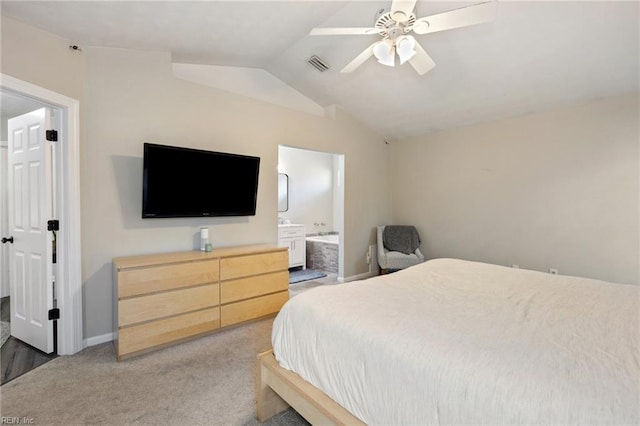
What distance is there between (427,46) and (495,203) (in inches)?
92.9

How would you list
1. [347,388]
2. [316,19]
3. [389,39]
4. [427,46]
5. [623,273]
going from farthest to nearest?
[623,273] → [427,46] → [316,19] → [389,39] → [347,388]

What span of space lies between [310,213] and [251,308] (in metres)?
3.44

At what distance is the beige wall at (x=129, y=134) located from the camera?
8.02ft

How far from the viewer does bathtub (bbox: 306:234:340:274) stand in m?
5.28

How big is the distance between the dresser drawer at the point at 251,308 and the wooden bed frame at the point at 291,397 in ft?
4.30

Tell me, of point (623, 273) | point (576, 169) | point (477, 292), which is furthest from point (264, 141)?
point (623, 273)

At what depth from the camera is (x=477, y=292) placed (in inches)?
73.8

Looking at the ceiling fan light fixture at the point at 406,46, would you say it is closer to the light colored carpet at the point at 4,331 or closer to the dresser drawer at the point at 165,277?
the dresser drawer at the point at 165,277

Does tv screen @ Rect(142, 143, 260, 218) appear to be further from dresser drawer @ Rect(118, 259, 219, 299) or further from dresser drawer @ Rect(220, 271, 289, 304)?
dresser drawer @ Rect(220, 271, 289, 304)

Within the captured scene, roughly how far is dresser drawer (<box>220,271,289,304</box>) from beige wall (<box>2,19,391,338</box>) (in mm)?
616

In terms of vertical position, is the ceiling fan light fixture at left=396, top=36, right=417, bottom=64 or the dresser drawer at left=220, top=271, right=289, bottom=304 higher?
the ceiling fan light fixture at left=396, top=36, right=417, bottom=64

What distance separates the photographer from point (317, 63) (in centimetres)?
346

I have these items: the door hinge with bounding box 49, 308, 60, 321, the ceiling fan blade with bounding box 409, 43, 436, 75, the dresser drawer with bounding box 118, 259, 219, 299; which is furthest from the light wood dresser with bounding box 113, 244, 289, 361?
the ceiling fan blade with bounding box 409, 43, 436, 75

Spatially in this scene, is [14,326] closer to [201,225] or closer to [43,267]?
[43,267]
